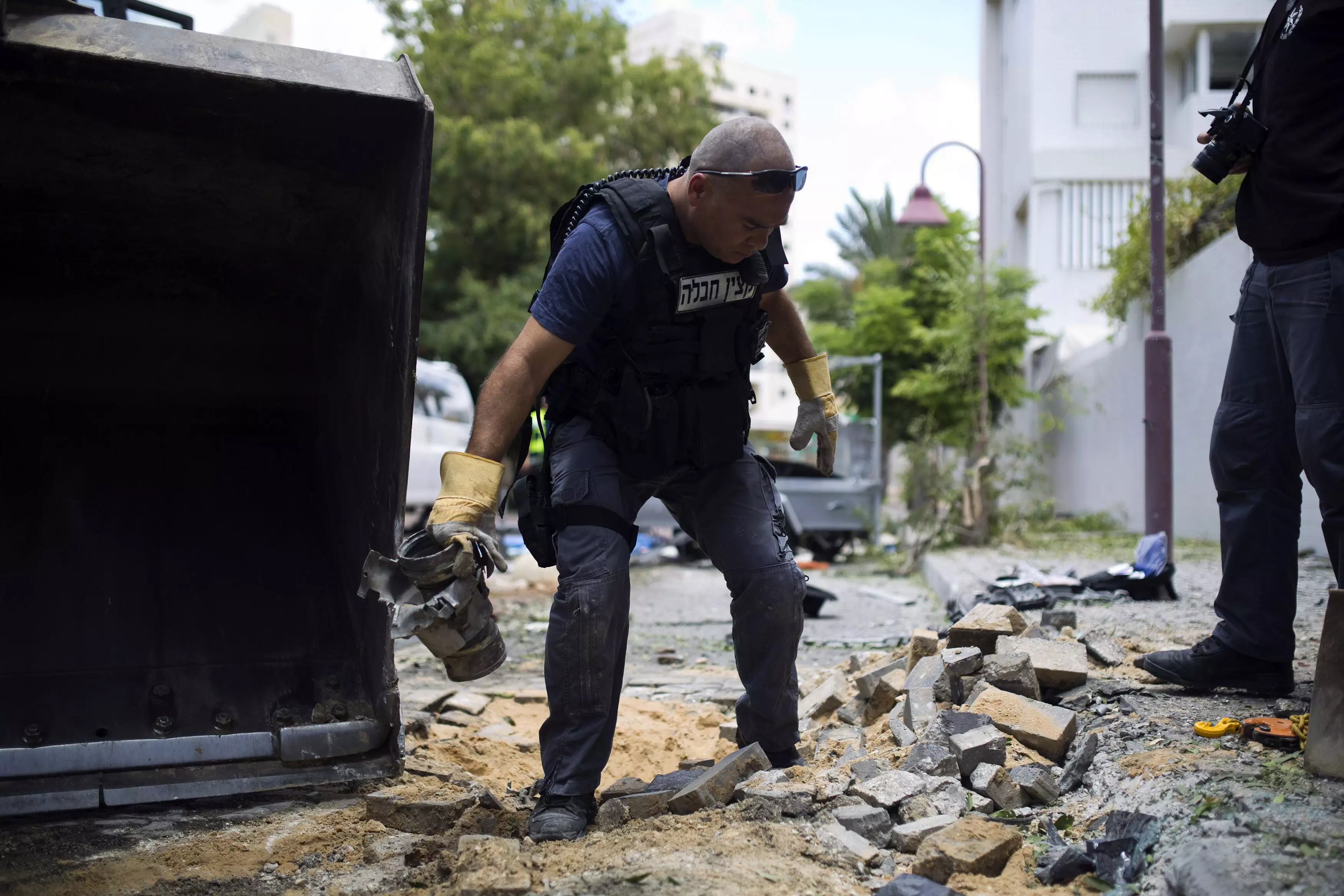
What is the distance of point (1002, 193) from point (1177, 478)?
556 inches

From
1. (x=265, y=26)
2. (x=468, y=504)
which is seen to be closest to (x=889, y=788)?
(x=468, y=504)

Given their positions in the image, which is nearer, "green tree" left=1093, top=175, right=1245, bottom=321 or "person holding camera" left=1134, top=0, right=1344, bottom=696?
"person holding camera" left=1134, top=0, right=1344, bottom=696

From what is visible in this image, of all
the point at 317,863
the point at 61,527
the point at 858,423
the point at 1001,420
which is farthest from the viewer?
the point at 1001,420

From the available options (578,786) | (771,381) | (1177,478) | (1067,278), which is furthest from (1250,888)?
(771,381)

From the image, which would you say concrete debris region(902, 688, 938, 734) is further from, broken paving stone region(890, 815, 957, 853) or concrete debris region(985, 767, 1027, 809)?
broken paving stone region(890, 815, 957, 853)

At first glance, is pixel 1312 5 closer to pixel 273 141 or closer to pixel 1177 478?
pixel 273 141

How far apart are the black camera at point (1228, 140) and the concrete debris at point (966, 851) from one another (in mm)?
1696

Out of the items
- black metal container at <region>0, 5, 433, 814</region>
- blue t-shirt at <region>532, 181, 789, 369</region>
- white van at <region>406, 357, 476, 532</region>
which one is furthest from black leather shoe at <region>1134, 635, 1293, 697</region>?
white van at <region>406, 357, 476, 532</region>

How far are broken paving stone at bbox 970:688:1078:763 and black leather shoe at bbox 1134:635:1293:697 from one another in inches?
14.1

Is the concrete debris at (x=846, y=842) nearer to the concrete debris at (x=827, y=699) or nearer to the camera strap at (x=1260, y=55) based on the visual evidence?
the concrete debris at (x=827, y=699)

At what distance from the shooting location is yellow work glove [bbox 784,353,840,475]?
129 inches

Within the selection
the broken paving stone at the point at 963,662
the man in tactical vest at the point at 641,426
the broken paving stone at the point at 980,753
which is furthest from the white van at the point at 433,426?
the broken paving stone at the point at 980,753

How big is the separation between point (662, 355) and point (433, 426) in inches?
548

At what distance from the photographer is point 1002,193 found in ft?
80.4
